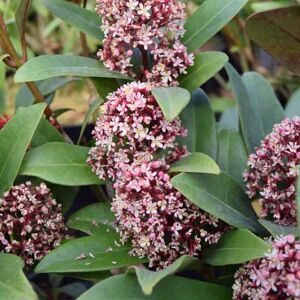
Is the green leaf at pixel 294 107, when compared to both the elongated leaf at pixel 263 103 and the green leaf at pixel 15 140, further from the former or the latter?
the green leaf at pixel 15 140

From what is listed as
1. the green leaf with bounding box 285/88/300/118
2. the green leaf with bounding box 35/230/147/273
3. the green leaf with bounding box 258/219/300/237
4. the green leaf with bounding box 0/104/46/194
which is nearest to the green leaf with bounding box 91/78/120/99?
the green leaf with bounding box 0/104/46/194

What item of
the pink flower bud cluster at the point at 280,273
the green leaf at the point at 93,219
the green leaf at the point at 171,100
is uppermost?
the green leaf at the point at 171,100

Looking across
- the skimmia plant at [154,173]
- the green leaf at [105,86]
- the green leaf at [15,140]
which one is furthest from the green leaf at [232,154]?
the green leaf at [15,140]

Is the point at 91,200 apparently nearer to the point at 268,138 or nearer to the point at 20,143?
the point at 20,143

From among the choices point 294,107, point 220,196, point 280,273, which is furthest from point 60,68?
point 294,107

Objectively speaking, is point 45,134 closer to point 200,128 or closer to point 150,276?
point 200,128

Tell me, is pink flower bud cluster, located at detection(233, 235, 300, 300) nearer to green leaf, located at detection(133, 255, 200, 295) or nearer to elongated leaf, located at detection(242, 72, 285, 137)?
green leaf, located at detection(133, 255, 200, 295)
